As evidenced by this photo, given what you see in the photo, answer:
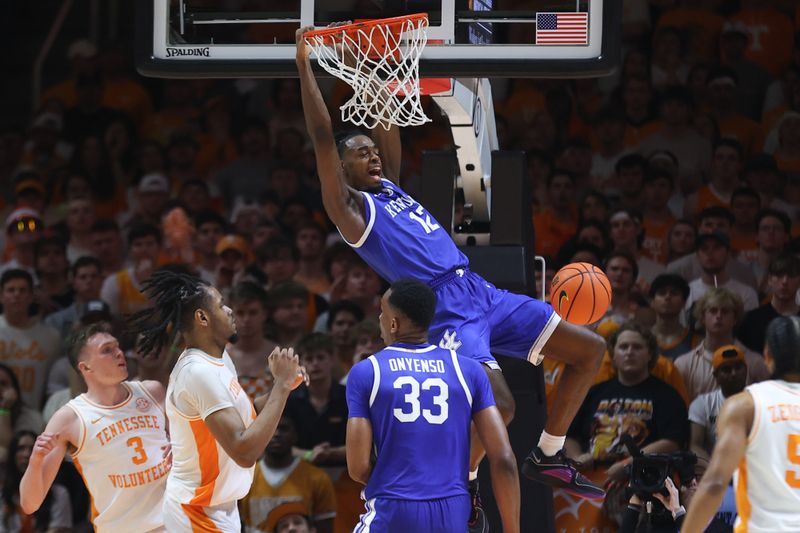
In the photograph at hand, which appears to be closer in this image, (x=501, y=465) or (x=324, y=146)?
(x=501, y=465)

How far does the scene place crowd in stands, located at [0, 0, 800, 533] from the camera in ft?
27.7

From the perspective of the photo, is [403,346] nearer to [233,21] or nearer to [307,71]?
[307,71]

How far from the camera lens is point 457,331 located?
20.8ft

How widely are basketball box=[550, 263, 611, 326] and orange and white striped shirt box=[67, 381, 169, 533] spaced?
210 centimetres

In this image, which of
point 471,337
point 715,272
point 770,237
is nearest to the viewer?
point 471,337

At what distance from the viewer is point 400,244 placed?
255 inches

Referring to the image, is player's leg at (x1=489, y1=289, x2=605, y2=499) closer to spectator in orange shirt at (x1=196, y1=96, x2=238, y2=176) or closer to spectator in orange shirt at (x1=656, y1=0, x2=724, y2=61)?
spectator in orange shirt at (x1=656, y1=0, x2=724, y2=61)

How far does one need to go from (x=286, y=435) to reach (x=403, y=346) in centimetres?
300

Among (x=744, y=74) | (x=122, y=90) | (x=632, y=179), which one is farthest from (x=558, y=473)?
(x=122, y=90)

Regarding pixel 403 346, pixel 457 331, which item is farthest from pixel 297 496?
pixel 403 346

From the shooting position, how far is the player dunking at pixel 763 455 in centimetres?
495

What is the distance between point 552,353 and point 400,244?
37.0 inches

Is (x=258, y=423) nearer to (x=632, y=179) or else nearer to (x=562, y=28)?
(x=562, y=28)

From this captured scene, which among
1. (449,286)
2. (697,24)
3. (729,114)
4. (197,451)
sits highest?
(697,24)
